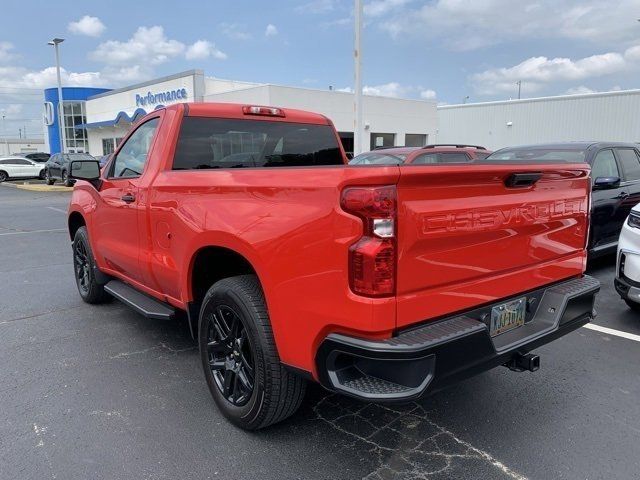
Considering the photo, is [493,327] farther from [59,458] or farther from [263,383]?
[59,458]

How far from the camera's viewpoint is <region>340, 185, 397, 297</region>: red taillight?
2.14m

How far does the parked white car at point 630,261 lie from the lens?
15.0ft

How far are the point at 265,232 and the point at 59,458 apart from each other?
1689 millimetres

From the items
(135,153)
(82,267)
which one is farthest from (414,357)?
(82,267)

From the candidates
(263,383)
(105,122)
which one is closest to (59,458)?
(263,383)

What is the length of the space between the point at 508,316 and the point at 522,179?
755 millimetres

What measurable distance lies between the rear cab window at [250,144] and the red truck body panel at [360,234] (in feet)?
1.44

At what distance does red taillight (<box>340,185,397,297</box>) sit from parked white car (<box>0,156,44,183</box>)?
1467 inches

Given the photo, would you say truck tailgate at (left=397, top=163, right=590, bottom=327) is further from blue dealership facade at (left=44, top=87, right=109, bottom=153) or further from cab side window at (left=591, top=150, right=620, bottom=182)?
blue dealership facade at (left=44, top=87, right=109, bottom=153)

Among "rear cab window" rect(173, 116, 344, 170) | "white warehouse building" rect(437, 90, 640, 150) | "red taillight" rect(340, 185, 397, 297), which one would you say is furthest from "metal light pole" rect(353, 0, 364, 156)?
"white warehouse building" rect(437, 90, 640, 150)

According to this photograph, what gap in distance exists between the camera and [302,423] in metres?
3.11

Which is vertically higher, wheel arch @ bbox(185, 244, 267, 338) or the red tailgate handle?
the red tailgate handle

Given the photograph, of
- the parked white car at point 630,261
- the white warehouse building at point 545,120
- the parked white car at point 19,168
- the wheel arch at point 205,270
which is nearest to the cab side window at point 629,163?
the parked white car at point 630,261

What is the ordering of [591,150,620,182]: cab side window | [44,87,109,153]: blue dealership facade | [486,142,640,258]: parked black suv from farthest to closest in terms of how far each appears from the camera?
[44,87,109,153]: blue dealership facade
[591,150,620,182]: cab side window
[486,142,640,258]: parked black suv
